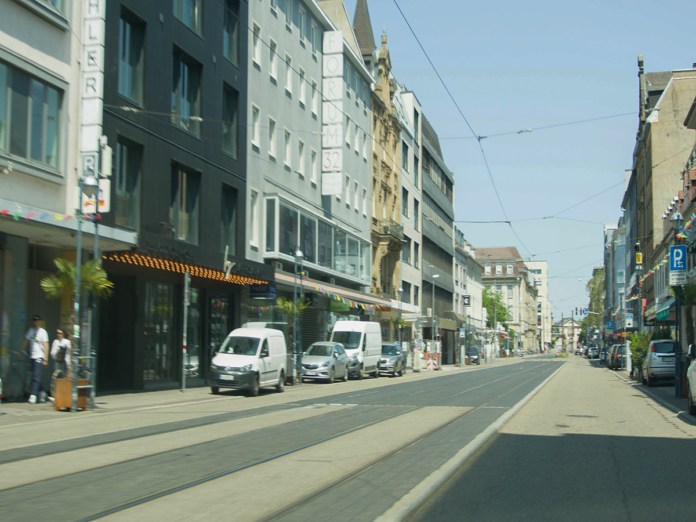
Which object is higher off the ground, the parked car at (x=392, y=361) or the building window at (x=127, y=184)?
the building window at (x=127, y=184)

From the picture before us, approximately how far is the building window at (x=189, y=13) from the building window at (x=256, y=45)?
5.23m

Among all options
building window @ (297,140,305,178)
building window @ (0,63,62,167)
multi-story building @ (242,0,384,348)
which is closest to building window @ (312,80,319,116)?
multi-story building @ (242,0,384,348)

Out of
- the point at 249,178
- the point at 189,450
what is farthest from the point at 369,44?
the point at 189,450

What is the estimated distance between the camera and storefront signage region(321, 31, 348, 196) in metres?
41.9

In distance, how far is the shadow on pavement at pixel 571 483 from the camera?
6605 millimetres

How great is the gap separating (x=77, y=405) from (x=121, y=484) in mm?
9638

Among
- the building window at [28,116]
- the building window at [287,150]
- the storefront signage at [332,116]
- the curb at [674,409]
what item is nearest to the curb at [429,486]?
the curb at [674,409]

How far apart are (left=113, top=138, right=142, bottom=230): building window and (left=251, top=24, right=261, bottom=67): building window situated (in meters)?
11.7

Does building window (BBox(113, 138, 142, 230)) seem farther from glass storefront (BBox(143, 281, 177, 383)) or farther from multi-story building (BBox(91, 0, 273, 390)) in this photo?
glass storefront (BBox(143, 281, 177, 383))

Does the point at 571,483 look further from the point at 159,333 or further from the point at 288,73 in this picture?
the point at 288,73

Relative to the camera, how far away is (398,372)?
41.7 metres

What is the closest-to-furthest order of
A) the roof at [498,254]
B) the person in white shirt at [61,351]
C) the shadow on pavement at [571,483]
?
the shadow on pavement at [571,483] → the person in white shirt at [61,351] → the roof at [498,254]

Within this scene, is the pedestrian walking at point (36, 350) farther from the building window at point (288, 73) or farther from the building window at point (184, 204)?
the building window at point (288, 73)

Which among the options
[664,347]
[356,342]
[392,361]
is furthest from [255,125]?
[664,347]
